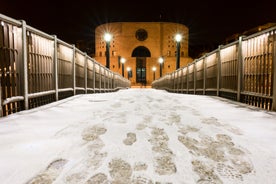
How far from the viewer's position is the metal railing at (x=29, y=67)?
159 inches

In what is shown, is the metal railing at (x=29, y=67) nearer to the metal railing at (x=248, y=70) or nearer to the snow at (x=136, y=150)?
the snow at (x=136, y=150)

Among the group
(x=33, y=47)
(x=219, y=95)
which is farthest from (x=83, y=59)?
(x=219, y=95)

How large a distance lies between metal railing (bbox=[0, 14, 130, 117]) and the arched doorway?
64861 mm

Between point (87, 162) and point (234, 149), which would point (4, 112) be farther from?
point (234, 149)

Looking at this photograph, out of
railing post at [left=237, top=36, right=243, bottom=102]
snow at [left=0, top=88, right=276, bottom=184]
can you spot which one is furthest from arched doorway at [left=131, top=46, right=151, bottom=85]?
snow at [left=0, top=88, right=276, bottom=184]

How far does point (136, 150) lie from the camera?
250cm

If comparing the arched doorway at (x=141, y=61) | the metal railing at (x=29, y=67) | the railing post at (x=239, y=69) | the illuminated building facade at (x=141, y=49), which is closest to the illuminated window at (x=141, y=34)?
the illuminated building facade at (x=141, y=49)

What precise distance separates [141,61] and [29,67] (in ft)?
224

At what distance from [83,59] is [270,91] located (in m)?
7.95

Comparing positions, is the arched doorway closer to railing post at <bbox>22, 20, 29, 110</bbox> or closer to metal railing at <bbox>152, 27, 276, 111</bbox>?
metal railing at <bbox>152, 27, 276, 111</bbox>

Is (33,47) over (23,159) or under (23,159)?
over

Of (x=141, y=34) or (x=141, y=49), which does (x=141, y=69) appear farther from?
(x=141, y=34)

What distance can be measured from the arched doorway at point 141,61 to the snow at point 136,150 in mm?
68186

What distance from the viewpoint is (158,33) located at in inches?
2864
